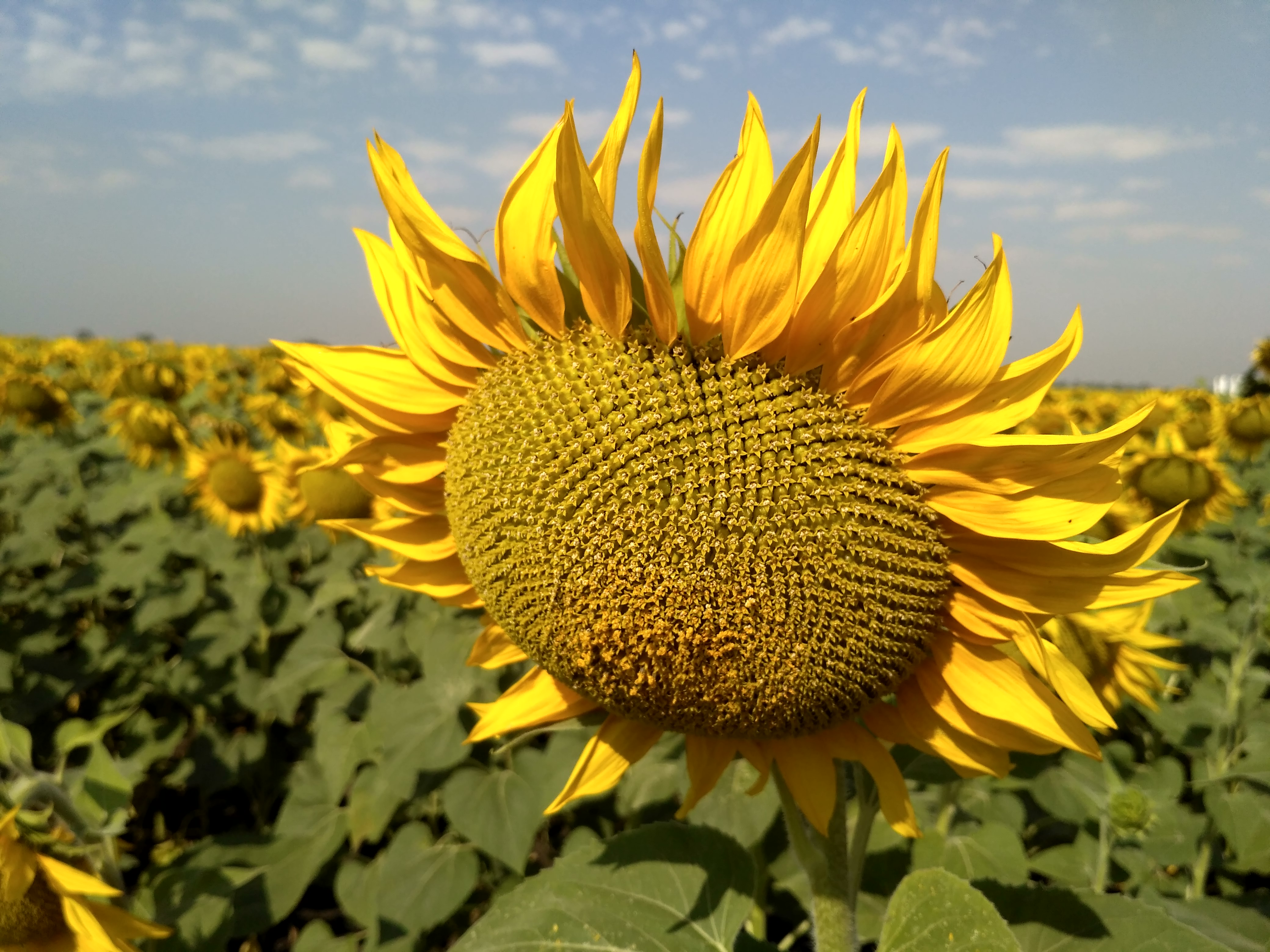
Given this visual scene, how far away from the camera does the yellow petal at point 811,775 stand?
123 cm

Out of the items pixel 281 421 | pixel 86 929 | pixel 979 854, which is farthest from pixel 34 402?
pixel 979 854

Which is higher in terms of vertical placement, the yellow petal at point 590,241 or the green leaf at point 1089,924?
the yellow petal at point 590,241

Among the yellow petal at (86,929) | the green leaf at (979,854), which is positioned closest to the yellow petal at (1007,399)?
the green leaf at (979,854)

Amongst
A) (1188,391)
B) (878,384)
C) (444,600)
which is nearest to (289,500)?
(444,600)

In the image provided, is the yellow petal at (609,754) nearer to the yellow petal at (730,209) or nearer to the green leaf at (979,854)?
the yellow petal at (730,209)

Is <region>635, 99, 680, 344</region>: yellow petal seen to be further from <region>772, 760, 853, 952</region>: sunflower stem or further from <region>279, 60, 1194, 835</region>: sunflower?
<region>772, 760, 853, 952</region>: sunflower stem

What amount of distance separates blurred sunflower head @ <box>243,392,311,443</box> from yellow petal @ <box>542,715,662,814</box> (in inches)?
255

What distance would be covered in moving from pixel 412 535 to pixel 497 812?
1.52 meters

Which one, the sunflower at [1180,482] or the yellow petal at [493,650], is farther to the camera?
the sunflower at [1180,482]

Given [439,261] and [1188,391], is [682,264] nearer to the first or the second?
[439,261]

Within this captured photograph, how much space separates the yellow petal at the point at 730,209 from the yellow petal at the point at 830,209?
7cm

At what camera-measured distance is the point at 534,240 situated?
1.09 m

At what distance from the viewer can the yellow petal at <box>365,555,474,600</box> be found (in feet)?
4.95

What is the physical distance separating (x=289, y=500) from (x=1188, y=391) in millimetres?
9712
